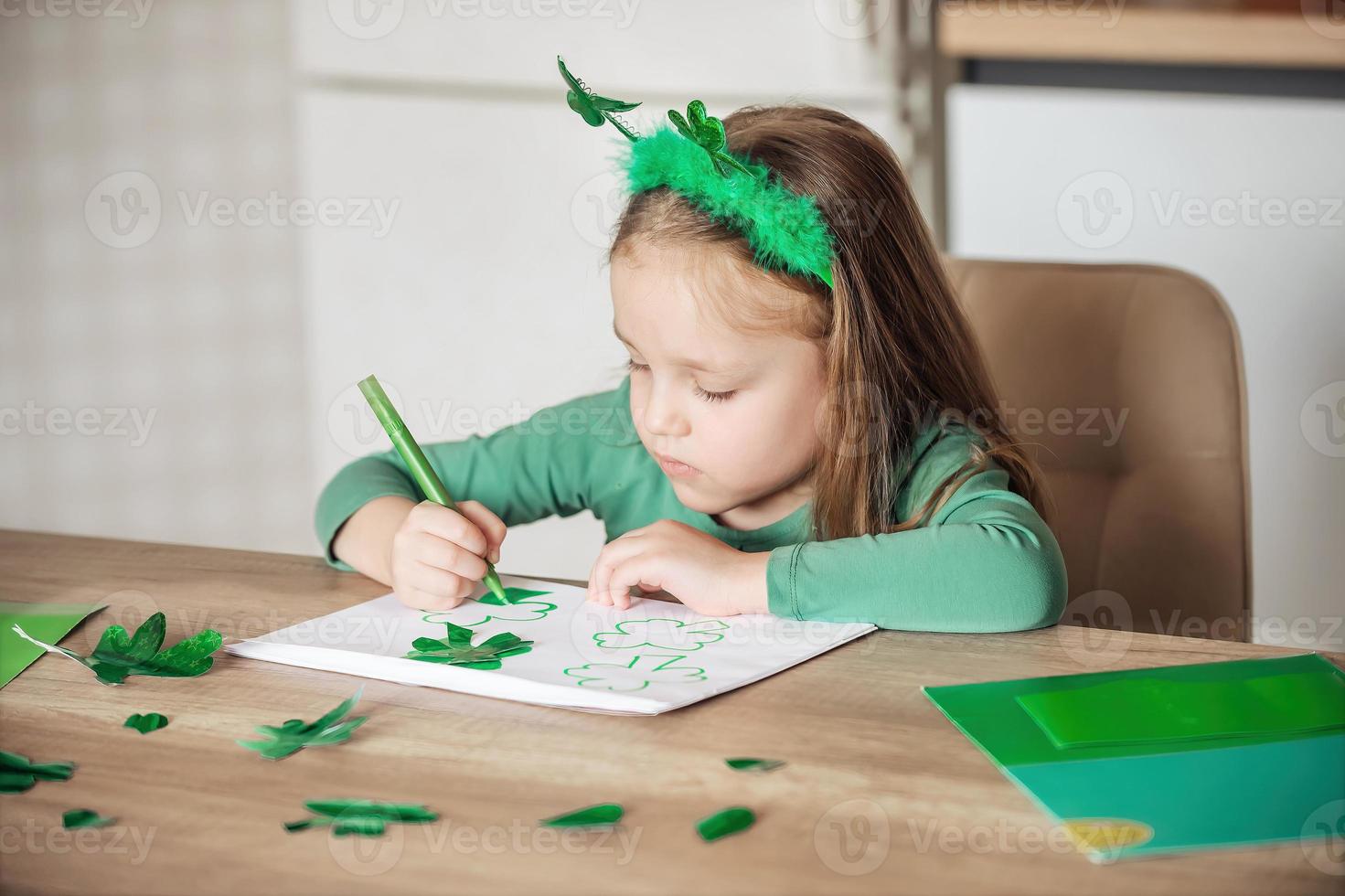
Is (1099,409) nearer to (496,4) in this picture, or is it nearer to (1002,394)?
(1002,394)

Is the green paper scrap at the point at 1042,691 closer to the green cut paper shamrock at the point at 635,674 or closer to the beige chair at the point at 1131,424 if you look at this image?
the green cut paper shamrock at the point at 635,674

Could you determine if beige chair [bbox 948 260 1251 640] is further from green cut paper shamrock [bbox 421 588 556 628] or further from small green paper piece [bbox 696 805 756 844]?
small green paper piece [bbox 696 805 756 844]

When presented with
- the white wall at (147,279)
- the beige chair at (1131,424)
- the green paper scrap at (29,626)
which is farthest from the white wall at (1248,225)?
the green paper scrap at (29,626)

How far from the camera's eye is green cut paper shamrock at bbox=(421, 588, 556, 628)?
808 millimetres

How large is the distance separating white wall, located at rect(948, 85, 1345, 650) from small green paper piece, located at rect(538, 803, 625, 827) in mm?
1660

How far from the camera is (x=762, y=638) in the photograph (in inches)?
30.1

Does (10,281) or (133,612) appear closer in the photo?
(133,612)

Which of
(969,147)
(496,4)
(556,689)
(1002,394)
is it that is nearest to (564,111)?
(496,4)

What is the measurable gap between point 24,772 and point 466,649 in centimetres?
24

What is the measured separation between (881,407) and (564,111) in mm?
1587

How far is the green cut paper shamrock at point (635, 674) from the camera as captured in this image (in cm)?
67

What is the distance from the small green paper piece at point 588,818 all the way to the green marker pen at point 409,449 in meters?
0.34

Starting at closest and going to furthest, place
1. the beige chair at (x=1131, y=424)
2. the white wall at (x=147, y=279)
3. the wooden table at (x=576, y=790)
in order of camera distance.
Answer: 1. the wooden table at (x=576, y=790)
2. the beige chair at (x=1131, y=424)
3. the white wall at (x=147, y=279)

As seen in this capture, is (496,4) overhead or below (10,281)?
overhead
